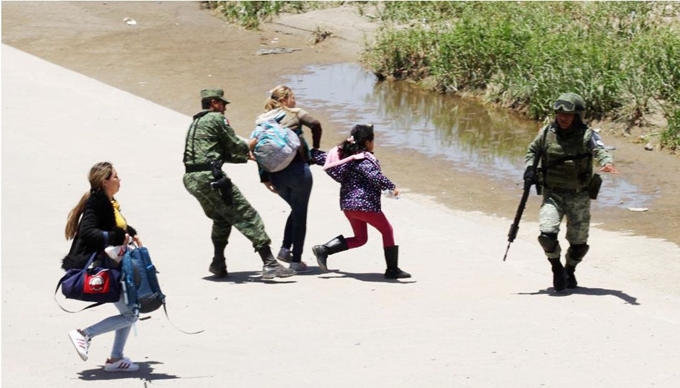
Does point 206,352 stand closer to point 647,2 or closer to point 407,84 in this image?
point 407,84

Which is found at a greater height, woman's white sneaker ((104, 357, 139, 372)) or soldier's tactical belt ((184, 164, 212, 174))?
soldier's tactical belt ((184, 164, 212, 174))

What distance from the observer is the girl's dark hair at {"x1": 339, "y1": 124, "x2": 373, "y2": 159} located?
10641mm

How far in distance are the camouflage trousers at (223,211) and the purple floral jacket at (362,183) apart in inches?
29.6

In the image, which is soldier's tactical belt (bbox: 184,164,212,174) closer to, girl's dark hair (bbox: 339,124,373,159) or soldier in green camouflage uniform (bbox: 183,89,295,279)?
soldier in green camouflage uniform (bbox: 183,89,295,279)

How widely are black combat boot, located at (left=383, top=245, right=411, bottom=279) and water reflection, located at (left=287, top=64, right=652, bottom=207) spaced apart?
410 cm

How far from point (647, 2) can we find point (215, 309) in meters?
15.1

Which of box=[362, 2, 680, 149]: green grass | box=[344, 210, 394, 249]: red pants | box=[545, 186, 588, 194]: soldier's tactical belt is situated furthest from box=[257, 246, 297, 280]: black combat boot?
box=[362, 2, 680, 149]: green grass

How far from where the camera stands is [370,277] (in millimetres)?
10977

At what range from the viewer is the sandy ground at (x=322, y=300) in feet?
26.9

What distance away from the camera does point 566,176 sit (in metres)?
10.1

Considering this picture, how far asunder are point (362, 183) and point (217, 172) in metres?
1.23

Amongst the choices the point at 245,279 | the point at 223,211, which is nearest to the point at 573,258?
the point at 245,279

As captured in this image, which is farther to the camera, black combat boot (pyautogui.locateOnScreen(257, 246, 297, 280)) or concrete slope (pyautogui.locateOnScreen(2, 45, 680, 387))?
black combat boot (pyautogui.locateOnScreen(257, 246, 297, 280))

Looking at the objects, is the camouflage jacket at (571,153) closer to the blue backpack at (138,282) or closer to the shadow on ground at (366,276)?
the shadow on ground at (366,276)
